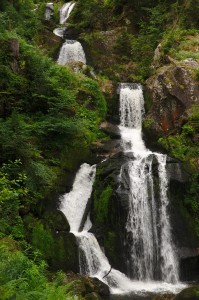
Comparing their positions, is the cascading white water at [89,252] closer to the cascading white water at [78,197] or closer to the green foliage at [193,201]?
the cascading white water at [78,197]

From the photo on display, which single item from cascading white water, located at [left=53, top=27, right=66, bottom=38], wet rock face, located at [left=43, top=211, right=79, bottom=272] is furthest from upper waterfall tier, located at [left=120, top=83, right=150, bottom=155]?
cascading white water, located at [left=53, top=27, right=66, bottom=38]

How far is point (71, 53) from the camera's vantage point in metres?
27.8

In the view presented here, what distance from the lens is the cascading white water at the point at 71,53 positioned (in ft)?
89.9

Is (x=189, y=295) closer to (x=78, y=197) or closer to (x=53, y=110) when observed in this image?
(x=78, y=197)

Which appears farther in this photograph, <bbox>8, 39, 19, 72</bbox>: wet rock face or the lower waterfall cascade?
<bbox>8, 39, 19, 72</bbox>: wet rock face

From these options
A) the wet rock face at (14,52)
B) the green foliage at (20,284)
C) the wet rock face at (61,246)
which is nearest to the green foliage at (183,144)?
the wet rock face at (61,246)

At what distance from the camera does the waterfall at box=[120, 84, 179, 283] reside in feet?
46.9

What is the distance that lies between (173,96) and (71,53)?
10.5 metres

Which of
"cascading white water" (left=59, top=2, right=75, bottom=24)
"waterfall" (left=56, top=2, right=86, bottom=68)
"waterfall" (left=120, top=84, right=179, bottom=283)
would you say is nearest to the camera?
"waterfall" (left=120, top=84, right=179, bottom=283)

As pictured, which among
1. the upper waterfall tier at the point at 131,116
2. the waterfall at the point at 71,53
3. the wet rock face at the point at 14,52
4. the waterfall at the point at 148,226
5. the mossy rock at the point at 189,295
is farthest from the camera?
the waterfall at the point at 71,53

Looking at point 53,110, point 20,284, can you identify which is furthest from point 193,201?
point 20,284

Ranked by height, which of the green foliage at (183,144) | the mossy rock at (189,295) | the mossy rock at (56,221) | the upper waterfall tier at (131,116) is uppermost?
the upper waterfall tier at (131,116)

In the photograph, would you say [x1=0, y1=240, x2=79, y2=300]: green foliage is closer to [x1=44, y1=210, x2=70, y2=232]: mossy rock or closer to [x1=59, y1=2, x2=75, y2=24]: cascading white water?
[x1=44, y1=210, x2=70, y2=232]: mossy rock

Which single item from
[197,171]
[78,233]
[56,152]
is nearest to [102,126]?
[56,152]
